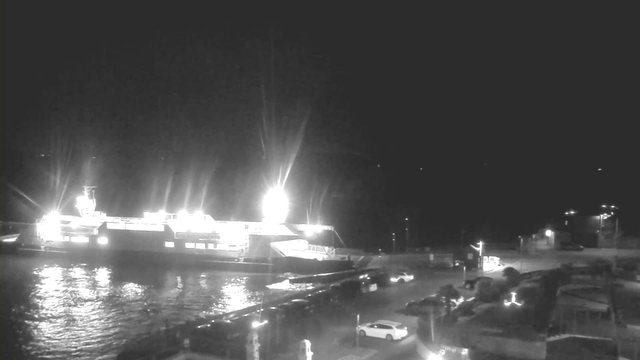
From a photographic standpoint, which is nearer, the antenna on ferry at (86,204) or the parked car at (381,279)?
the parked car at (381,279)

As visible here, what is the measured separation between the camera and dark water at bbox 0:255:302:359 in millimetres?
4852

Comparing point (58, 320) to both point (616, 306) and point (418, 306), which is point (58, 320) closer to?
point (418, 306)

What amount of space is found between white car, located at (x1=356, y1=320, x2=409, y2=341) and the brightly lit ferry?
4188 mm

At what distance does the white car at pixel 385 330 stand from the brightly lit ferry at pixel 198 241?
4.19 meters

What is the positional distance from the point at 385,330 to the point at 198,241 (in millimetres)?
6463

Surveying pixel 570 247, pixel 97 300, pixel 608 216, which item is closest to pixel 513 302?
pixel 97 300

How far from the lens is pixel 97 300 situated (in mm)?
6672

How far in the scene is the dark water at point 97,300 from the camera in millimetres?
4852

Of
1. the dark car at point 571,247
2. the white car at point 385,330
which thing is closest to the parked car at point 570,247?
the dark car at point 571,247

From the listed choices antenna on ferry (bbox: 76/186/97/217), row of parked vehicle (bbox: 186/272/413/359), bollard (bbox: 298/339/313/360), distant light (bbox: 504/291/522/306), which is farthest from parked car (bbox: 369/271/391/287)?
antenna on ferry (bbox: 76/186/97/217)

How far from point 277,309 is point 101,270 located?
19.9 ft

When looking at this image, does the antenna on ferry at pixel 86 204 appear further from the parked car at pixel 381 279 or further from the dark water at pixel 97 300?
the parked car at pixel 381 279

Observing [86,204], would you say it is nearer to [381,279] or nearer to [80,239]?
[80,239]

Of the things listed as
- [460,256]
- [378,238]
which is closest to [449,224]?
[378,238]
